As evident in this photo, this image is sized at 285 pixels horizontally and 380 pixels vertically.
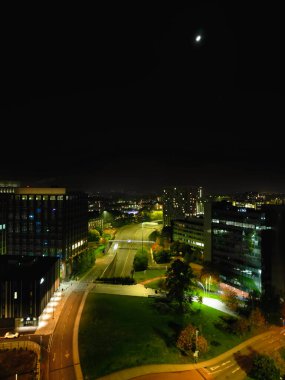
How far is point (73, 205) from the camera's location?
6300 cm

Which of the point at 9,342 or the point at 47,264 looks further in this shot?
the point at 47,264

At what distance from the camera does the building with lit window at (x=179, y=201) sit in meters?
134

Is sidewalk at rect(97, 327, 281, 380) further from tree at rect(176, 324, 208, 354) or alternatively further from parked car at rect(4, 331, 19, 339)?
parked car at rect(4, 331, 19, 339)

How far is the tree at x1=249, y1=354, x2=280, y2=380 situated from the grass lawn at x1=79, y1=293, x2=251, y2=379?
4926 mm

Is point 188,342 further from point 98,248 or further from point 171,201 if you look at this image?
point 171,201

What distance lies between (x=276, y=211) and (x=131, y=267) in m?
31.5

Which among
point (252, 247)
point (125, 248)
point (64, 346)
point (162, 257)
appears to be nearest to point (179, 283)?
point (64, 346)

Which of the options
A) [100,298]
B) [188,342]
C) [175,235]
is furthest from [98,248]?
[188,342]

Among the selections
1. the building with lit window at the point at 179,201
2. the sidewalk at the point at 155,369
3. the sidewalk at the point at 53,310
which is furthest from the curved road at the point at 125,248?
the sidewalk at the point at 155,369

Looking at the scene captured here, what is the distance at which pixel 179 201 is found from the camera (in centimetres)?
13975

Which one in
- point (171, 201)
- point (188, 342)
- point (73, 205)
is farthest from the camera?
point (171, 201)

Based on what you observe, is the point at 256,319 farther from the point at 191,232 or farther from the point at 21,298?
the point at 191,232

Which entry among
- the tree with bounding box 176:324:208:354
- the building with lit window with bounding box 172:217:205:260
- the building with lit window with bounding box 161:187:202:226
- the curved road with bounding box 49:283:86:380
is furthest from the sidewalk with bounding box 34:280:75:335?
the building with lit window with bounding box 161:187:202:226

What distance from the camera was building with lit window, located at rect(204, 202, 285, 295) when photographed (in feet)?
157
